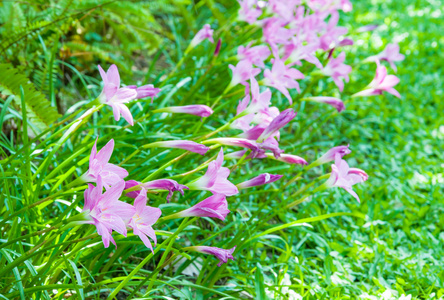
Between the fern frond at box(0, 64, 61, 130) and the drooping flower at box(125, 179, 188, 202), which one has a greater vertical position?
the fern frond at box(0, 64, 61, 130)

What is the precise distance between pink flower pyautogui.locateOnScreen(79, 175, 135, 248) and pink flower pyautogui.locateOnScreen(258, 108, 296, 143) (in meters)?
0.53

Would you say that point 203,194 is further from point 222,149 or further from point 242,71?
point 222,149

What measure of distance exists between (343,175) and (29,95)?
1.26m

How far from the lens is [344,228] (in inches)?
95.3

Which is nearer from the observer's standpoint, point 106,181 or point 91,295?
point 106,181

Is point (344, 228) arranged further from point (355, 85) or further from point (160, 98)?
point (355, 85)

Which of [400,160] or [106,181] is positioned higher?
[106,181]

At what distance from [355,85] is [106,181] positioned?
10.8ft

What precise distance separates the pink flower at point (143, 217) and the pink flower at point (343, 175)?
731mm

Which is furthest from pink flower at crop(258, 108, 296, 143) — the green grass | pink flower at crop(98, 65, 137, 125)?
pink flower at crop(98, 65, 137, 125)

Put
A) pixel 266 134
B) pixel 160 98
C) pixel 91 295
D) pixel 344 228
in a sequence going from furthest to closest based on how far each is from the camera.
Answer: pixel 160 98 < pixel 344 228 < pixel 91 295 < pixel 266 134

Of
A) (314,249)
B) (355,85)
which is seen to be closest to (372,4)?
(355,85)

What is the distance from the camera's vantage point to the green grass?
1438 mm

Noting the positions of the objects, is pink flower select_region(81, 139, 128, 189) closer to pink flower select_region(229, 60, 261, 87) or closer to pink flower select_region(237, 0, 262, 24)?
pink flower select_region(229, 60, 261, 87)
